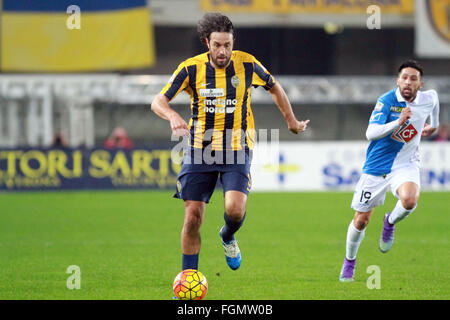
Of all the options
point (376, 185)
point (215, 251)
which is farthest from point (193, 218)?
point (215, 251)

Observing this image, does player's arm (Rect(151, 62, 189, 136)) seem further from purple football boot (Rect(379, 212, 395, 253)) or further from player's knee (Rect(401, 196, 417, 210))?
purple football boot (Rect(379, 212, 395, 253))

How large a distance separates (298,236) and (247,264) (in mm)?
3263

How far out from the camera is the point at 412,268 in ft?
29.9

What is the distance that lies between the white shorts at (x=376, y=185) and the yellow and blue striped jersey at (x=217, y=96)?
1.64m

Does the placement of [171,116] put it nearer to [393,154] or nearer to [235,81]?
[235,81]

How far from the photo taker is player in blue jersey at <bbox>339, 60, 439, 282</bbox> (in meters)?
8.30

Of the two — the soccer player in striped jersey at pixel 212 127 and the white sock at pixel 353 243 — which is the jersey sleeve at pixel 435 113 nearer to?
the white sock at pixel 353 243

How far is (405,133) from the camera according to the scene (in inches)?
340

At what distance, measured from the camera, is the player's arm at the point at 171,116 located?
648 centimetres

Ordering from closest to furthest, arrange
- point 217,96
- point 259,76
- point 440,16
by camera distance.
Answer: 1. point 217,96
2. point 259,76
3. point 440,16

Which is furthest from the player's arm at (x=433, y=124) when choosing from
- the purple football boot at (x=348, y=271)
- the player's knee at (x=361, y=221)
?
the purple football boot at (x=348, y=271)

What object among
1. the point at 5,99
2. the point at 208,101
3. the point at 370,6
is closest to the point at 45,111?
the point at 5,99

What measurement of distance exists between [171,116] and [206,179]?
0.76 m

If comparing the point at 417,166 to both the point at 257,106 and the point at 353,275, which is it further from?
the point at 257,106
